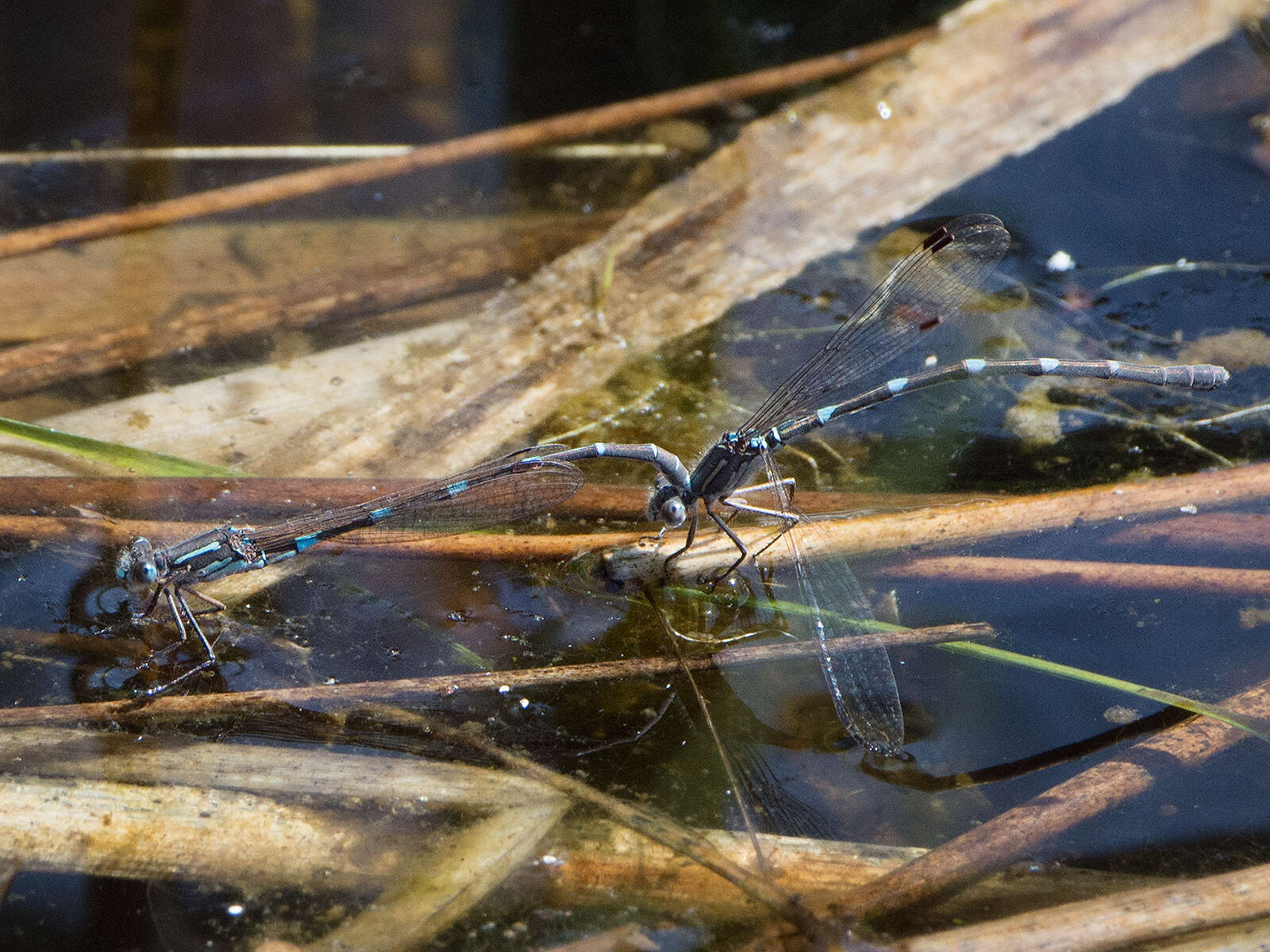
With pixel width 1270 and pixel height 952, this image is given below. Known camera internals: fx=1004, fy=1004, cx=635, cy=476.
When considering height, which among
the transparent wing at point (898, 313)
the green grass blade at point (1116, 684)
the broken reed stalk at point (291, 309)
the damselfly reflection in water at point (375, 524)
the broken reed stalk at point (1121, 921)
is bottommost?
the broken reed stalk at point (1121, 921)

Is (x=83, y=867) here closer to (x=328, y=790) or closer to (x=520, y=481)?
(x=328, y=790)

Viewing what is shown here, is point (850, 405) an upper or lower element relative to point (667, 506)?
upper

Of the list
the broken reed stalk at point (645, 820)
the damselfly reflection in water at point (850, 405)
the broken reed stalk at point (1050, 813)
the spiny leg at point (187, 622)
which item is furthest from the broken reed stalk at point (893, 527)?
the broken reed stalk at point (1050, 813)

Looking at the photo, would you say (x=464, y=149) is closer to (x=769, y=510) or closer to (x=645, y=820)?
(x=769, y=510)

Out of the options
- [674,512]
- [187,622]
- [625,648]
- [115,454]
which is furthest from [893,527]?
[115,454]

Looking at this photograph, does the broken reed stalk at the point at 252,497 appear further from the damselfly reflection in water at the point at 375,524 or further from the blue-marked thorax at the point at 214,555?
the blue-marked thorax at the point at 214,555
